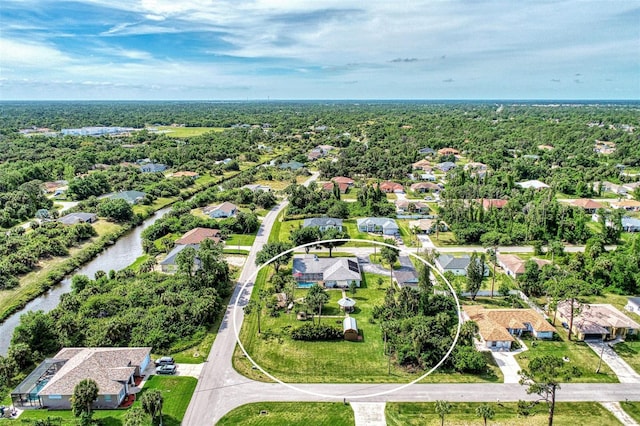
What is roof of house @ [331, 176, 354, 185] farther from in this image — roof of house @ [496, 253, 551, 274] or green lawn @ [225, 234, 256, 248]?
roof of house @ [496, 253, 551, 274]

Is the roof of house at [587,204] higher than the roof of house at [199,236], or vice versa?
the roof of house at [587,204]

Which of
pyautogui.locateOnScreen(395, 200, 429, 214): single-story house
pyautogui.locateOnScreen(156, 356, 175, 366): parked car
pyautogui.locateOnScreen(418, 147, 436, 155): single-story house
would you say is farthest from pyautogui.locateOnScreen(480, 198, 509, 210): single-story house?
pyautogui.locateOnScreen(156, 356, 175, 366): parked car

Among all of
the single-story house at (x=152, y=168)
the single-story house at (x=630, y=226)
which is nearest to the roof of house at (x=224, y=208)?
the single-story house at (x=152, y=168)

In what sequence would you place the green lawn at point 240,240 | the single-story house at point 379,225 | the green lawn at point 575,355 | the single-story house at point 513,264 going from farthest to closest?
the single-story house at point 379,225, the green lawn at point 240,240, the single-story house at point 513,264, the green lawn at point 575,355

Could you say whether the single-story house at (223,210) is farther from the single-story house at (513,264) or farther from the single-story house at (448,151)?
the single-story house at (448,151)

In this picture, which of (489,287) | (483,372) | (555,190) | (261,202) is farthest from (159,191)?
(555,190)

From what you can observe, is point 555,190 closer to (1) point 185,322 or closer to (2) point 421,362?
(2) point 421,362

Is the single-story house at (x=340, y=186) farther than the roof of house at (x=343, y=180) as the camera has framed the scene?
No

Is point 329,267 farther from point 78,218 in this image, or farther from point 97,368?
point 78,218
